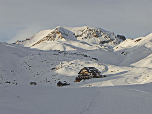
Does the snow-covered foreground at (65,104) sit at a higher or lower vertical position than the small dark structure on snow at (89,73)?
lower

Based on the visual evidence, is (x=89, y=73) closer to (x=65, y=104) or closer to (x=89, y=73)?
(x=89, y=73)

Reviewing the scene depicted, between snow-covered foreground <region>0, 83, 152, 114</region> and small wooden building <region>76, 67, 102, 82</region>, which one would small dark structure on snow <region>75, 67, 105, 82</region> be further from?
snow-covered foreground <region>0, 83, 152, 114</region>

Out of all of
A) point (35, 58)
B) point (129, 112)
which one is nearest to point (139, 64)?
point (35, 58)

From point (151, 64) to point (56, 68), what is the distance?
3295cm

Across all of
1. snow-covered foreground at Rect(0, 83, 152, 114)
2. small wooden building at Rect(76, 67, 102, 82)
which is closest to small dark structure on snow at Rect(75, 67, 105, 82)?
small wooden building at Rect(76, 67, 102, 82)

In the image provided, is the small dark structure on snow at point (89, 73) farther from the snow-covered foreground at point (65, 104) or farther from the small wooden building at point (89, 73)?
the snow-covered foreground at point (65, 104)

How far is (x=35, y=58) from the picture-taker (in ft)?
189

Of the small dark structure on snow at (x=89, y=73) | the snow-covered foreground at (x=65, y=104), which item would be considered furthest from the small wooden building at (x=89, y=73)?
the snow-covered foreground at (x=65, y=104)

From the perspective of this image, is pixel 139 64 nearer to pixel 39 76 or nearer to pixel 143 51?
pixel 143 51

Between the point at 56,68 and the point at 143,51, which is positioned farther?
the point at 143,51

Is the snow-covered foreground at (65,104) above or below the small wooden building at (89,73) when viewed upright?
below

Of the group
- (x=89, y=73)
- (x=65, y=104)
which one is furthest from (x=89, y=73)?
(x=65, y=104)

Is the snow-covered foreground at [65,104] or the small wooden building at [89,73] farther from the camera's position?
the small wooden building at [89,73]

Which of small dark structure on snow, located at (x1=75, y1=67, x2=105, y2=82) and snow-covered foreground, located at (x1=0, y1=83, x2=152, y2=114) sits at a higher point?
small dark structure on snow, located at (x1=75, y1=67, x2=105, y2=82)
